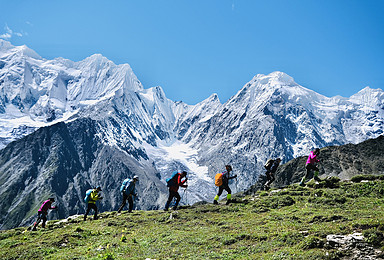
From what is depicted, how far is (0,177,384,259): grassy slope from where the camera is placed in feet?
46.9

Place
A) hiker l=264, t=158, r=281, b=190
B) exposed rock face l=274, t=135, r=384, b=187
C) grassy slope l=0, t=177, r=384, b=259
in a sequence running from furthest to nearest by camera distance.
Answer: exposed rock face l=274, t=135, r=384, b=187 → hiker l=264, t=158, r=281, b=190 → grassy slope l=0, t=177, r=384, b=259

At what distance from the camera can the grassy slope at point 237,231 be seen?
14.3m

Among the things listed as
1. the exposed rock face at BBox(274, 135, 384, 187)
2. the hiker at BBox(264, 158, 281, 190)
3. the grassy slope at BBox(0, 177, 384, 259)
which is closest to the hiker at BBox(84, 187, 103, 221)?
the grassy slope at BBox(0, 177, 384, 259)

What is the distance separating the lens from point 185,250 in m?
15.7

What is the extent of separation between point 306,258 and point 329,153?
366 ft

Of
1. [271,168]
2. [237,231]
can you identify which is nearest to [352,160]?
[271,168]

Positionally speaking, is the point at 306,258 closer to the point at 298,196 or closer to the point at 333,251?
the point at 333,251

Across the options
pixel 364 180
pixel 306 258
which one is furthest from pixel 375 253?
pixel 364 180

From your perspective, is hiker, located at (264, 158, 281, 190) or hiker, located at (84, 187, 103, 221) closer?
hiker, located at (84, 187, 103, 221)

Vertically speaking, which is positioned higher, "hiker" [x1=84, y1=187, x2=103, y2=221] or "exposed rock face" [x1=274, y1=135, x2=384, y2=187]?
"exposed rock face" [x1=274, y1=135, x2=384, y2=187]

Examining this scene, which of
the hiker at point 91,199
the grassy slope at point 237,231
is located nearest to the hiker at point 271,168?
the grassy slope at point 237,231

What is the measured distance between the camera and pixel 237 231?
703 inches

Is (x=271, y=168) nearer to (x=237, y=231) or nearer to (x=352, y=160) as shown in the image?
(x=237, y=231)

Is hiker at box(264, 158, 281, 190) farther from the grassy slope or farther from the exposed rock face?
the exposed rock face
